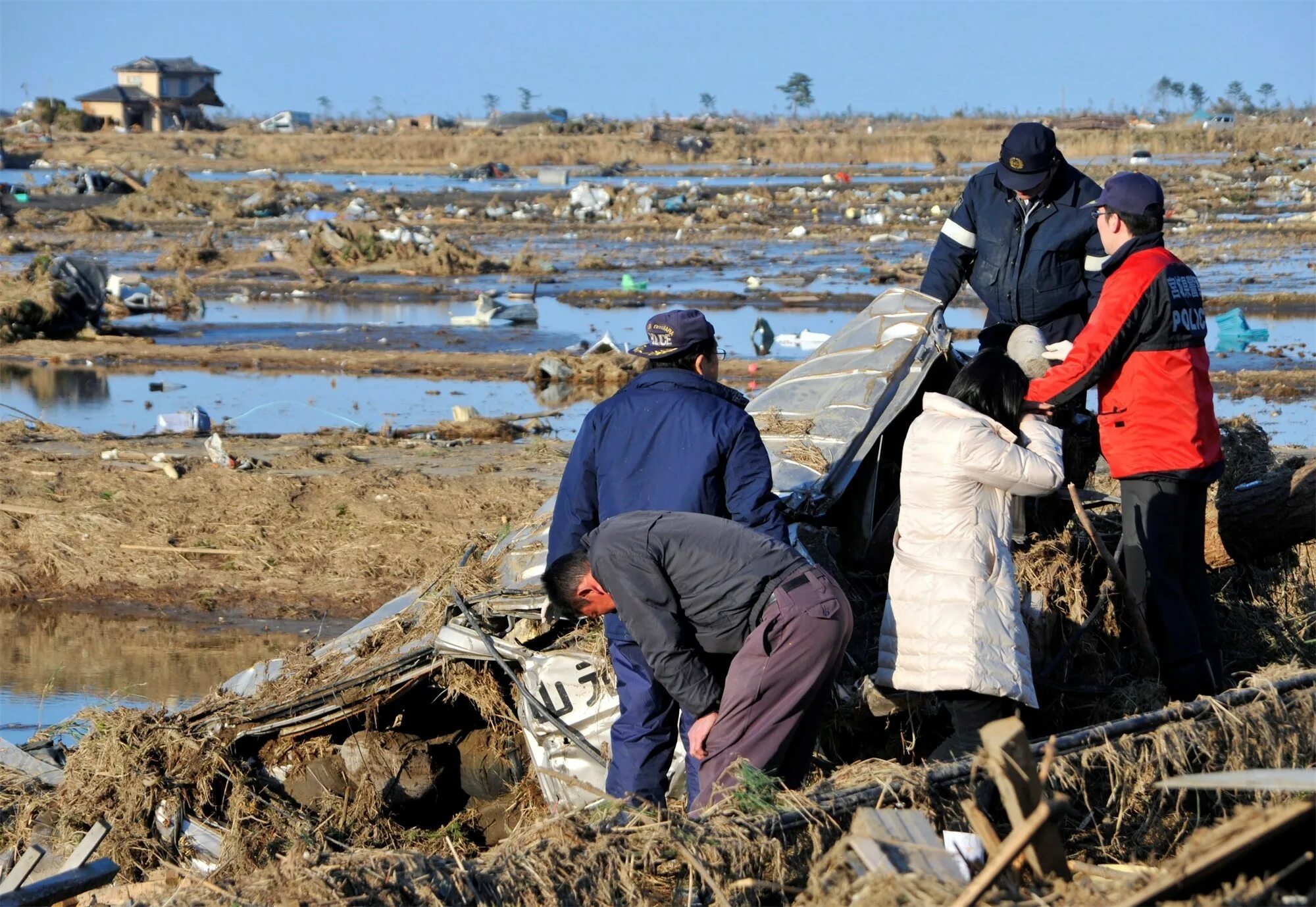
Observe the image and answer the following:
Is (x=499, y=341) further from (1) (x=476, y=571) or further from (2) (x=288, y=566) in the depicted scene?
(1) (x=476, y=571)

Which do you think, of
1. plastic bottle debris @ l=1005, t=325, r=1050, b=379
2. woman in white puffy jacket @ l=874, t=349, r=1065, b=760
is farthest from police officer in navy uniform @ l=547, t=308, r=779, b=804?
plastic bottle debris @ l=1005, t=325, r=1050, b=379

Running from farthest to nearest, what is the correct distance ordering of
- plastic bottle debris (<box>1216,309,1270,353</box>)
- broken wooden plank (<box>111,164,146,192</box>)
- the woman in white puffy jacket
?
1. broken wooden plank (<box>111,164,146,192</box>)
2. plastic bottle debris (<box>1216,309,1270,353</box>)
3. the woman in white puffy jacket

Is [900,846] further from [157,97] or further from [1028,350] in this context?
[157,97]

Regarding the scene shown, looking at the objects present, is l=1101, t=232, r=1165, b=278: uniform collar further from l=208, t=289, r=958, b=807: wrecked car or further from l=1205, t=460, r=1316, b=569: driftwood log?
l=1205, t=460, r=1316, b=569: driftwood log

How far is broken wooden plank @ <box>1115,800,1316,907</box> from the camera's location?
9.07 feet

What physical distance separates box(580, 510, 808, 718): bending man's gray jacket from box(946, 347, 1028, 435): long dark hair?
797 millimetres

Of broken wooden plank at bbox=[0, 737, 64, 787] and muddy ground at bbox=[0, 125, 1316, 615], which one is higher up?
muddy ground at bbox=[0, 125, 1316, 615]

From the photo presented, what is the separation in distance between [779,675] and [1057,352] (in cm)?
195

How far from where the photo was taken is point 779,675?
12.7 feet

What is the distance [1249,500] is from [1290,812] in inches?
148

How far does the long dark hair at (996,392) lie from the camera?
425cm

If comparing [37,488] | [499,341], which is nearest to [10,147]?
[499,341]

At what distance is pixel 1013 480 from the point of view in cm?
408

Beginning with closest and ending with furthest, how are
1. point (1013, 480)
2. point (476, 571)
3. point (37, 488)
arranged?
1. point (1013, 480)
2. point (476, 571)
3. point (37, 488)
